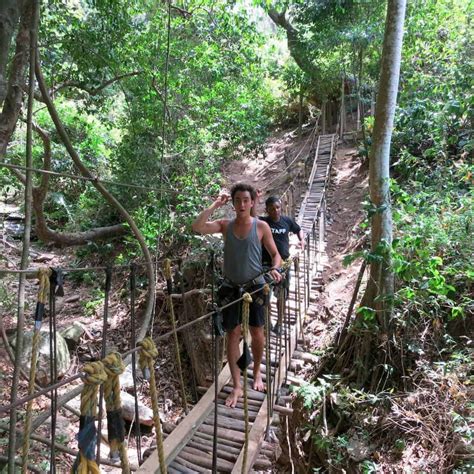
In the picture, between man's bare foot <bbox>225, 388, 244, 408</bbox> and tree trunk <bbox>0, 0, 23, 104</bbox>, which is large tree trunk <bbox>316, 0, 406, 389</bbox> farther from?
tree trunk <bbox>0, 0, 23, 104</bbox>

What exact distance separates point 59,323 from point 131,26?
338 centimetres

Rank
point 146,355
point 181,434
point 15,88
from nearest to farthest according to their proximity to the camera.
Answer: point 146,355
point 15,88
point 181,434

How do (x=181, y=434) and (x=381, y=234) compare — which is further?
(x=381, y=234)

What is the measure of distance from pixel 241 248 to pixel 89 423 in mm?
1186

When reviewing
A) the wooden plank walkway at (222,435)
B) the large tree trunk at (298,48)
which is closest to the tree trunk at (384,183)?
the wooden plank walkway at (222,435)

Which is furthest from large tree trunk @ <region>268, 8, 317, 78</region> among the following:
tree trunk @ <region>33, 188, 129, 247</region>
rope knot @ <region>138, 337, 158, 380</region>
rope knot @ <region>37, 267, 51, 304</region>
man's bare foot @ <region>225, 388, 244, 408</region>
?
rope knot @ <region>138, 337, 158, 380</region>

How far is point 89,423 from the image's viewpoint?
31.4 inches

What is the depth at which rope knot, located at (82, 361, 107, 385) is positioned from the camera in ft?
2.64

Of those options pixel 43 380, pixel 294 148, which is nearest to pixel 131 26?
pixel 43 380

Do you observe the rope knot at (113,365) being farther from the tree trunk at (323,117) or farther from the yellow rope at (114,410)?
the tree trunk at (323,117)

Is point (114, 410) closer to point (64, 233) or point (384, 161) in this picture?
point (384, 161)

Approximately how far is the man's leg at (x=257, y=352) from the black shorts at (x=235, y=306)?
2.8 inches

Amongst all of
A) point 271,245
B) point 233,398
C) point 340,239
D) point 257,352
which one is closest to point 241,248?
point 271,245

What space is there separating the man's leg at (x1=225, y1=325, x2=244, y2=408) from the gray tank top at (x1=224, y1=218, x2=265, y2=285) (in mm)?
272
